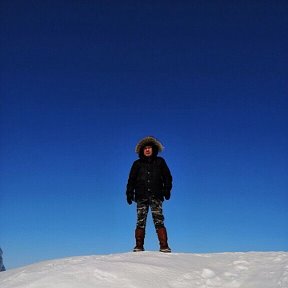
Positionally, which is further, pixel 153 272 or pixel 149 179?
pixel 149 179

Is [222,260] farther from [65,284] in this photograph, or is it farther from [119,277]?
[65,284]

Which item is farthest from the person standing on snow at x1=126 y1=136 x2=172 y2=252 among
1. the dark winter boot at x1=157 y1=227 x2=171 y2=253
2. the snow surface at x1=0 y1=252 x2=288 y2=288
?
the snow surface at x1=0 y1=252 x2=288 y2=288

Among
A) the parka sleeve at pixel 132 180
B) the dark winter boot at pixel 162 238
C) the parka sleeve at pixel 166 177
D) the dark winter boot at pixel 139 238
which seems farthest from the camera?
the parka sleeve at pixel 132 180

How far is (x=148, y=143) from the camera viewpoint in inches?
436

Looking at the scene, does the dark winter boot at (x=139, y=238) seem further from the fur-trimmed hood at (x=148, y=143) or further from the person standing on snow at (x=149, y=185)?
the fur-trimmed hood at (x=148, y=143)

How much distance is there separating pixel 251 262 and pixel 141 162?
3850 millimetres

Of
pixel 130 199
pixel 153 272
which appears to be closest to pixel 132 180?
pixel 130 199

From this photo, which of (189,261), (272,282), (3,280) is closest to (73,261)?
(3,280)

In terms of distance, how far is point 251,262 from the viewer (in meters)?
8.62

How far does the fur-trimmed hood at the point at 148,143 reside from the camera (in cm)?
1105

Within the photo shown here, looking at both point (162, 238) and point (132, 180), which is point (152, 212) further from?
point (132, 180)

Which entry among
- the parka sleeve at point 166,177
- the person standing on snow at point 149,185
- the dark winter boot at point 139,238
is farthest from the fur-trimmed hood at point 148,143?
the dark winter boot at point 139,238

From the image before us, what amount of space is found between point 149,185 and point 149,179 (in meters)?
0.15

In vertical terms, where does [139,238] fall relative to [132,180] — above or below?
below
